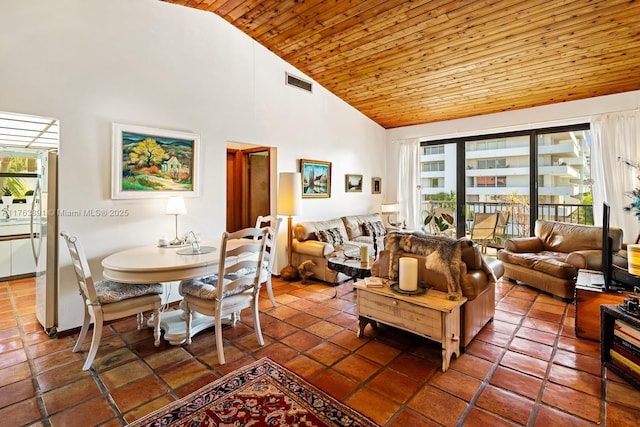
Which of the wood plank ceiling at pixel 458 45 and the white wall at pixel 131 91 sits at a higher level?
the wood plank ceiling at pixel 458 45

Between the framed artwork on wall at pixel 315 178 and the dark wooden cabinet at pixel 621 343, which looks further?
the framed artwork on wall at pixel 315 178

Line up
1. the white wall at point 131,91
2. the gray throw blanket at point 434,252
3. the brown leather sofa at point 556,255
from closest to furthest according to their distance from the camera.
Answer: the gray throw blanket at point 434,252
the white wall at point 131,91
the brown leather sofa at point 556,255

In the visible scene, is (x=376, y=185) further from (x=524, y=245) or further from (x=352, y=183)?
(x=524, y=245)

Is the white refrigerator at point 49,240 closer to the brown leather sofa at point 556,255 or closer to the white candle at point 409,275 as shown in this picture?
the white candle at point 409,275

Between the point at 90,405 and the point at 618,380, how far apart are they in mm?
3473

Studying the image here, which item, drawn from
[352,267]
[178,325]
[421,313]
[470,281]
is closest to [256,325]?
[178,325]

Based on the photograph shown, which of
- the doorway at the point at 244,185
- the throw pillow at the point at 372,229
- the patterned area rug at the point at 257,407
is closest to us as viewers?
the patterned area rug at the point at 257,407

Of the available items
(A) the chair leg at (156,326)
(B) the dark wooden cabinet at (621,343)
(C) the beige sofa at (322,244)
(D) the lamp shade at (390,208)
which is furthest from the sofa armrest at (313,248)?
(B) the dark wooden cabinet at (621,343)

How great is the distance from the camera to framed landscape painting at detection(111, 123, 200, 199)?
127 inches

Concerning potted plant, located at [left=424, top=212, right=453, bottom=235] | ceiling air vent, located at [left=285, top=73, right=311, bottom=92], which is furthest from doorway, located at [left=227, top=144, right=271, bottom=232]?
potted plant, located at [left=424, top=212, right=453, bottom=235]

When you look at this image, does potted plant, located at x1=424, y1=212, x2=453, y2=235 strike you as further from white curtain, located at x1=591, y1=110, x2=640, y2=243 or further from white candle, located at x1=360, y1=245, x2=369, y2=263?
white curtain, located at x1=591, y1=110, x2=640, y2=243

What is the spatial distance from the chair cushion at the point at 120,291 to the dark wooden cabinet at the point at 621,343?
3497mm

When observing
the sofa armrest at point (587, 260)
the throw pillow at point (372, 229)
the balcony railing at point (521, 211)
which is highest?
the balcony railing at point (521, 211)

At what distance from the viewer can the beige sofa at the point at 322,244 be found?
4473 mm
